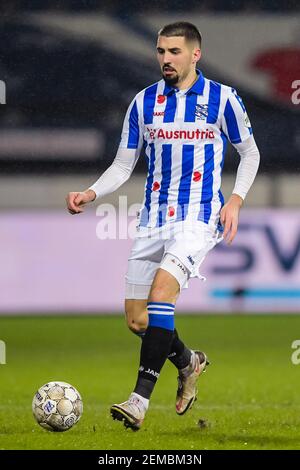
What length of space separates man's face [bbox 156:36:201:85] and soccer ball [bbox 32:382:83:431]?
1.75m

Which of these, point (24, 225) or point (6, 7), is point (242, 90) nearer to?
point (6, 7)

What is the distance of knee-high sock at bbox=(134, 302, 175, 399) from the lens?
5324mm

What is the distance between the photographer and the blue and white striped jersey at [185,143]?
5.73m

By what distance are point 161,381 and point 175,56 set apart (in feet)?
12.8

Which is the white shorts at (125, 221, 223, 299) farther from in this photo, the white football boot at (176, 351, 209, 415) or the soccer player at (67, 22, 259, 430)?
the white football boot at (176, 351, 209, 415)

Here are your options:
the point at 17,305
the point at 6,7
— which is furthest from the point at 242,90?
the point at 17,305

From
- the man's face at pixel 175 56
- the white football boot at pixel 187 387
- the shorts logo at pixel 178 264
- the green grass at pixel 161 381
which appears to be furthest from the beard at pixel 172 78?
the green grass at pixel 161 381

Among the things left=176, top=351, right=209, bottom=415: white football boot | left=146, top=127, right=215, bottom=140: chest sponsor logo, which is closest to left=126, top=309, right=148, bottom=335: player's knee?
left=176, top=351, right=209, bottom=415: white football boot

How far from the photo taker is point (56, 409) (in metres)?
5.50

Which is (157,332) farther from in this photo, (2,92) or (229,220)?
(2,92)

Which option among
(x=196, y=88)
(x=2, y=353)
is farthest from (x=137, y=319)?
(x=2, y=353)

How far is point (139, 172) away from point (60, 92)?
2234 mm

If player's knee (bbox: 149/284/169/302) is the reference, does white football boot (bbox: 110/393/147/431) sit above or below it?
below

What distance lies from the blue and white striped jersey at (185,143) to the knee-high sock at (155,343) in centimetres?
57
